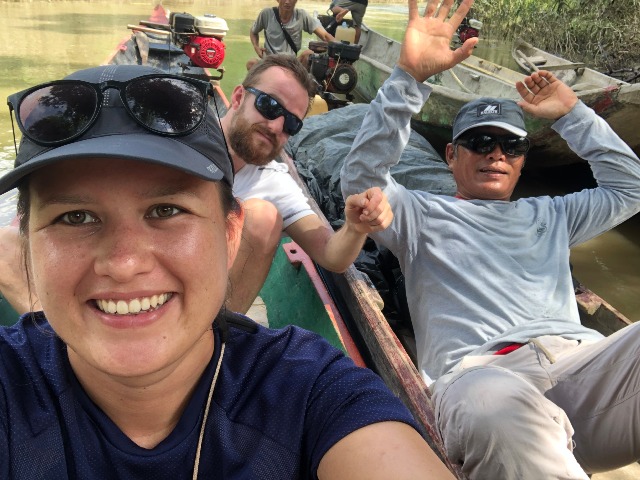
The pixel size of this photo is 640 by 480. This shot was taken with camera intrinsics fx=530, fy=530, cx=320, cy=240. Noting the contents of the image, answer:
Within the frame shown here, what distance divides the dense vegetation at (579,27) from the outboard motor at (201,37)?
558 centimetres

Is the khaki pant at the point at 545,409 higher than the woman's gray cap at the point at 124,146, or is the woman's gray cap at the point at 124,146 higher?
Answer: the woman's gray cap at the point at 124,146

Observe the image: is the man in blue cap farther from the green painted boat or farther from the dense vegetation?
the dense vegetation

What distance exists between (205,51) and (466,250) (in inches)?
152

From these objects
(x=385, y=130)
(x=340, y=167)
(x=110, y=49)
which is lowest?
(x=110, y=49)

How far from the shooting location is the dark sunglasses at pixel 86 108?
773mm

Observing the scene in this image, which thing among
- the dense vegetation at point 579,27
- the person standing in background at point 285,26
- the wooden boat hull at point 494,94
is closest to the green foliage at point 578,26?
the dense vegetation at point 579,27

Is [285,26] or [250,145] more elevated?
[250,145]

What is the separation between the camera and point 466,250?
6.38 ft

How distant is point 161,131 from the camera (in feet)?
2.61

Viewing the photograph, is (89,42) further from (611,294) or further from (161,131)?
(161,131)

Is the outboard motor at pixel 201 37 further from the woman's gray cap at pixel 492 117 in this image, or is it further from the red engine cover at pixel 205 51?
the woman's gray cap at pixel 492 117

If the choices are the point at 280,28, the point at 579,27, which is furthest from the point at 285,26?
the point at 579,27

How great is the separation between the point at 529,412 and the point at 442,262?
2.32 ft

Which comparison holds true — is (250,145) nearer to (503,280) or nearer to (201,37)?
(503,280)
